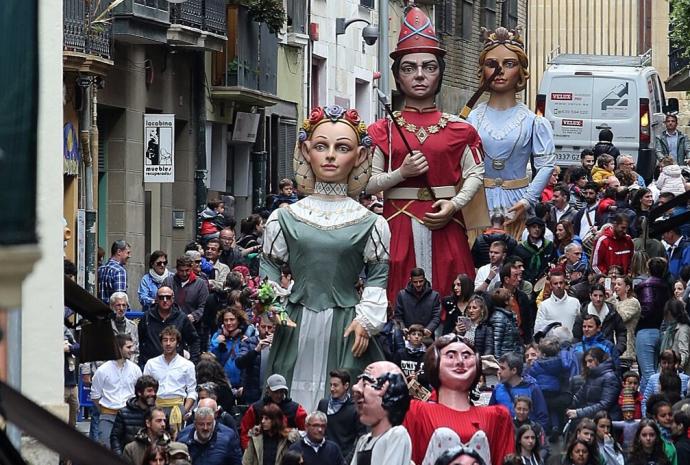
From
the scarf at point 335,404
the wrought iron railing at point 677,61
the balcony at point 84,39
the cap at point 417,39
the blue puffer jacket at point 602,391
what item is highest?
the wrought iron railing at point 677,61

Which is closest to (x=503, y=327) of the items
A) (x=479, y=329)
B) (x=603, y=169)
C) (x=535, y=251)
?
(x=479, y=329)

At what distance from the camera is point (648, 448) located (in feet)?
42.5

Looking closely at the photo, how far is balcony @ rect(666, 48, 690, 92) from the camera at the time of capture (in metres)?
46.2

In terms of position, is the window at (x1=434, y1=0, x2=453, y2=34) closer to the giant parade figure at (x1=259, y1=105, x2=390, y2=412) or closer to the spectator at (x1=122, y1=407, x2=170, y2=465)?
the spectator at (x1=122, y1=407, x2=170, y2=465)

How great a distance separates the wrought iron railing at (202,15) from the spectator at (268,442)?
16.3 m

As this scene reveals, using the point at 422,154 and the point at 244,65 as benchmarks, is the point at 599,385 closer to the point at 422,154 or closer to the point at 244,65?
the point at 422,154

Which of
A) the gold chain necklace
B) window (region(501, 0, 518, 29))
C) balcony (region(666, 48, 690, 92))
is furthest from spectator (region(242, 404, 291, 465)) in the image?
window (region(501, 0, 518, 29))

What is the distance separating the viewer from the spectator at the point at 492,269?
1479cm

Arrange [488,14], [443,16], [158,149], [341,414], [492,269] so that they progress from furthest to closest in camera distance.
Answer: [488,14], [443,16], [158,149], [492,269], [341,414]

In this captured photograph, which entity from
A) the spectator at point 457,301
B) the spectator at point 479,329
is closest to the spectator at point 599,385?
the spectator at point 479,329

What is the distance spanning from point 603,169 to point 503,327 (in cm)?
1068

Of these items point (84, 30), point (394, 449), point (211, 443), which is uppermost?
point (84, 30)

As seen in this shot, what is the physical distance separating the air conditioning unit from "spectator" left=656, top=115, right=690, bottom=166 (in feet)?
25.5

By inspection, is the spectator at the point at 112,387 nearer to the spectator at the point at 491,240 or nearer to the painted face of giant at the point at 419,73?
the spectator at the point at 491,240
